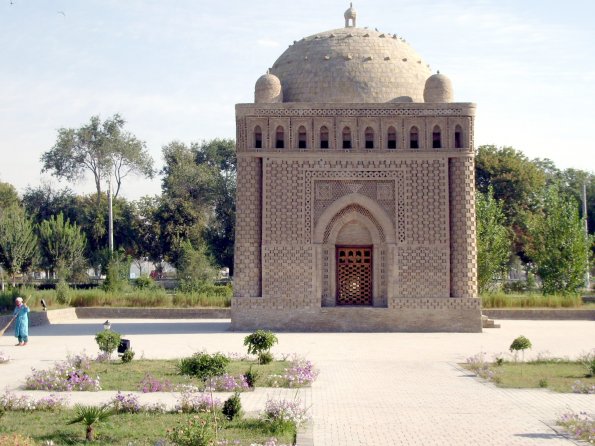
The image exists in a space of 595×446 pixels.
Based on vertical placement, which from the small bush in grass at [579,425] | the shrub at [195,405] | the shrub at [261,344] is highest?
the shrub at [261,344]

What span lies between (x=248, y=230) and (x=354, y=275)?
11.5 feet

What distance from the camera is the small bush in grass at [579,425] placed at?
8719 mm

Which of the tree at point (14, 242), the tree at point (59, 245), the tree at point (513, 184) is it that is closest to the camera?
the tree at point (14, 242)

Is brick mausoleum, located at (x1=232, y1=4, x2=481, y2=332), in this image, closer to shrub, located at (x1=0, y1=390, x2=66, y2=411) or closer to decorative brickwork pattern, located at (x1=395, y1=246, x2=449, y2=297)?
decorative brickwork pattern, located at (x1=395, y1=246, x2=449, y2=297)

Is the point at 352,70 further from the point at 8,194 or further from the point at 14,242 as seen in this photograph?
the point at 8,194

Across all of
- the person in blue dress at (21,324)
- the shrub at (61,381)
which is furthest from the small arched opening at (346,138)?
the shrub at (61,381)

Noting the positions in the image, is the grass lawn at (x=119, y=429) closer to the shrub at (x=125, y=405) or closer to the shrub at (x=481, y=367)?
the shrub at (x=125, y=405)

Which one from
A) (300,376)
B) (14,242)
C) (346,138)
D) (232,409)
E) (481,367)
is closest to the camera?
(232,409)

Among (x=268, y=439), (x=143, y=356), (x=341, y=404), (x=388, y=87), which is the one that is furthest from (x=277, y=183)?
(x=268, y=439)

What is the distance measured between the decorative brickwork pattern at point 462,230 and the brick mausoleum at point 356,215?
29 millimetres

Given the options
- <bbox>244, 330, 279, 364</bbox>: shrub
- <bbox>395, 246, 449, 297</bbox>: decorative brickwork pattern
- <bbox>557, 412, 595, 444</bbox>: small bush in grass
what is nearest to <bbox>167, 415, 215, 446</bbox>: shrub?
<bbox>557, 412, 595, 444</bbox>: small bush in grass

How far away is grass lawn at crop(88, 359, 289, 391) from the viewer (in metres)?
12.5

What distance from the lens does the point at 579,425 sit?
902 cm

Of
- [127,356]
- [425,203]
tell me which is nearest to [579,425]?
[127,356]
